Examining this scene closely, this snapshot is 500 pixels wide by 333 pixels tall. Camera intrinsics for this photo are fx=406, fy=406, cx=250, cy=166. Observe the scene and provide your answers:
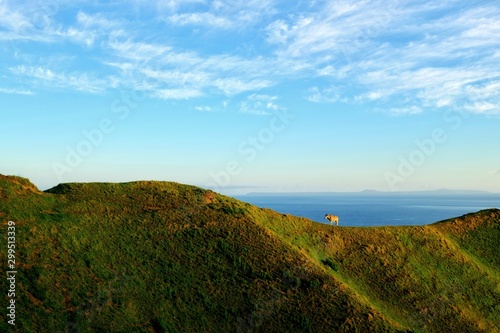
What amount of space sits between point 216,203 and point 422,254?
1105 inches

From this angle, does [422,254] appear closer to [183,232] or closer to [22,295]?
[183,232]

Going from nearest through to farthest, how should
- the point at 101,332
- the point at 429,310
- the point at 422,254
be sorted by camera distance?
the point at 101,332 → the point at 429,310 → the point at 422,254

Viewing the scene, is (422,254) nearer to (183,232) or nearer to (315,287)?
(315,287)

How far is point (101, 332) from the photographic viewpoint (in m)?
33.6

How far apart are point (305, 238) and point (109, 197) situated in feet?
82.9

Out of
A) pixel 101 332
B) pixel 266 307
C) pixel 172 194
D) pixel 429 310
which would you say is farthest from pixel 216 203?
pixel 429 310

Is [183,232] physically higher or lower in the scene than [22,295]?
higher

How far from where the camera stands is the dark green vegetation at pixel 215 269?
3638cm

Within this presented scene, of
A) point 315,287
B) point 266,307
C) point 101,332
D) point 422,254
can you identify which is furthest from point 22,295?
point 422,254

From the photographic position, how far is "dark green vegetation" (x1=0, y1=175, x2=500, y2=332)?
36375 mm

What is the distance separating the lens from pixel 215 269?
41.9 m

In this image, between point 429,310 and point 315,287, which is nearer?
point 315,287

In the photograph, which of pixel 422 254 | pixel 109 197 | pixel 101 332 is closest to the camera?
pixel 101 332

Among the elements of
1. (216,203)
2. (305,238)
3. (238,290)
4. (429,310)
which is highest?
(216,203)
